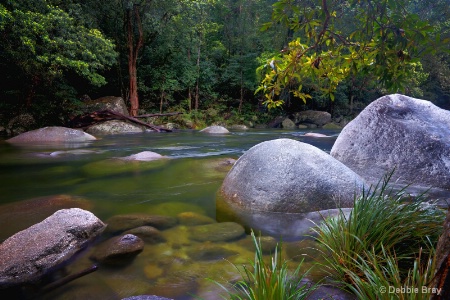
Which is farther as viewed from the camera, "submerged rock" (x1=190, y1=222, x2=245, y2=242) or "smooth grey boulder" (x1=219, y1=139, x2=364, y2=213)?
"smooth grey boulder" (x1=219, y1=139, x2=364, y2=213)

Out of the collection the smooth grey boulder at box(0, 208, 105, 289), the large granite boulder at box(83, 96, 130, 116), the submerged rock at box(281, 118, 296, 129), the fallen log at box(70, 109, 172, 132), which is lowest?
the submerged rock at box(281, 118, 296, 129)

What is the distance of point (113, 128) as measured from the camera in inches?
612

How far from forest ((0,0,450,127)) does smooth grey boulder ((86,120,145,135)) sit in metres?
1.58

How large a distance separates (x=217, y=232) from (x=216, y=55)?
24.7 meters

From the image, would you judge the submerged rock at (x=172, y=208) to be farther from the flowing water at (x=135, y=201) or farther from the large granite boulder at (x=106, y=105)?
the large granite boulder at (x=106, y=105)

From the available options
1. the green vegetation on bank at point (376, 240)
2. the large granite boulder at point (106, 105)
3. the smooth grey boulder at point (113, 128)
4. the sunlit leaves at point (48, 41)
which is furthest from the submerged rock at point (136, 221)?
the large granite boulder at point (106, 105)

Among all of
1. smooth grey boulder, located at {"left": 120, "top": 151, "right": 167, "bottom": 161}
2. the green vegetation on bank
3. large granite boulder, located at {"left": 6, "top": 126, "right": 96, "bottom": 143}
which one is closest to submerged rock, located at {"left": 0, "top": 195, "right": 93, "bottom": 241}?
the green vegetation on bank

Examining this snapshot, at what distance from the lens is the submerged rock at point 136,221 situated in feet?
11.2

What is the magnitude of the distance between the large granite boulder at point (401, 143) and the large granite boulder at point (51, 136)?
10196mm

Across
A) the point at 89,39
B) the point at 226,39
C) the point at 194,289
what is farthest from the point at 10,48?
the point at 226,39

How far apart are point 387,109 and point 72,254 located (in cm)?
540

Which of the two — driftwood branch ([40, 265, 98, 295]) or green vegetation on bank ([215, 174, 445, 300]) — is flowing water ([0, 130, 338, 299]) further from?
green vegetation on bank ([215, 174, 445, 300])

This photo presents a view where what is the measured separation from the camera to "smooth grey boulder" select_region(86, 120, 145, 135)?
15.2 metres

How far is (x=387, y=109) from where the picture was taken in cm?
536
